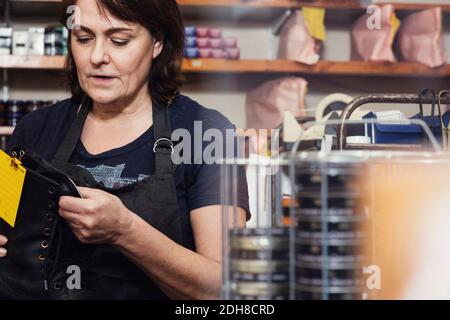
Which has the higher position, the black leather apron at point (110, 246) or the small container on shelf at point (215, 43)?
the small container on shelf at point (215, 43)

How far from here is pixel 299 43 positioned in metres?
3.40

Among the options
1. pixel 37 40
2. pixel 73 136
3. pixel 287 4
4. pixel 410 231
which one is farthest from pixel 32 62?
pixel 410 231

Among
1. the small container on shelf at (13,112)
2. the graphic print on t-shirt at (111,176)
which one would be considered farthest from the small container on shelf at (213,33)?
the graphic print on t-shirt at (111,176)

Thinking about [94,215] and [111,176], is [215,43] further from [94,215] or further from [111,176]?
[94,215]

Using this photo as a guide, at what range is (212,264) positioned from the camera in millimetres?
1321

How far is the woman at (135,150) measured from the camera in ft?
4.23

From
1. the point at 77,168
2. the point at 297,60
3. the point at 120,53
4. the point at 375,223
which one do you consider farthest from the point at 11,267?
the point at 297,60

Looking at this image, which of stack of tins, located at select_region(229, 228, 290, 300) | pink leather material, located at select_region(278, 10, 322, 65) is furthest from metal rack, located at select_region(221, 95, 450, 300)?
pink leather material, located at select_region(278, 10, 322, 65)

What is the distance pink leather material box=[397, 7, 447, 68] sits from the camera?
135 inches

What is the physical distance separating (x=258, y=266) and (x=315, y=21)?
292 centimetres

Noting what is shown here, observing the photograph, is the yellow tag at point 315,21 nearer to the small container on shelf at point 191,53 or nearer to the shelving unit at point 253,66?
the shelving unit at point 253,66

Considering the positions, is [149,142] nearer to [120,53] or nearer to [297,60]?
[120,53]

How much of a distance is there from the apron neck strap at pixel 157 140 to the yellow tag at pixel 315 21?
1993mm
